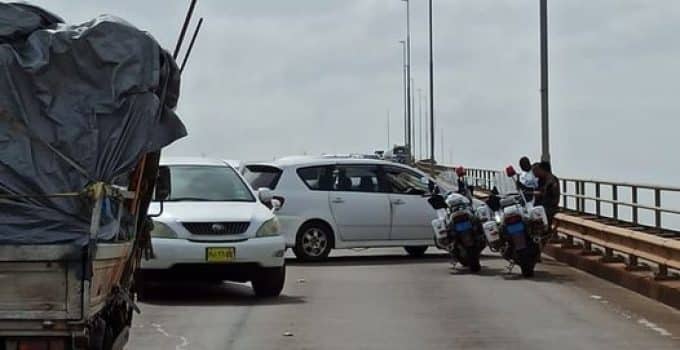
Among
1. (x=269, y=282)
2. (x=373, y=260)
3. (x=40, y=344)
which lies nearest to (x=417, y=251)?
(x=373, y=260)

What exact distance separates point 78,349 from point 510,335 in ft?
20.5

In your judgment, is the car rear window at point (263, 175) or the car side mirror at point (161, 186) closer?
the car side mirror at point (161, 186)

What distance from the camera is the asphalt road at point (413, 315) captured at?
1189 centimetres

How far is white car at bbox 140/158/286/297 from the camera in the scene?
49.7 feet

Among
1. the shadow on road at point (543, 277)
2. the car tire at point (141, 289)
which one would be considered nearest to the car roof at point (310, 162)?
the shadow on road at point (543, 277)

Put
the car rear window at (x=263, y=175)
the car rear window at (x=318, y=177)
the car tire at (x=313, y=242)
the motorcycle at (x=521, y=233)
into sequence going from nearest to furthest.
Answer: the motorcycle at (x=521, y=233), the car tire at (x=313, y=242), the car rear window at (x=263, y=175), the car rear window at (x=318, y=177)

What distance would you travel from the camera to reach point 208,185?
16.6m

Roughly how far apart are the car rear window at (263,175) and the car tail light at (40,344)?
47.4 feet

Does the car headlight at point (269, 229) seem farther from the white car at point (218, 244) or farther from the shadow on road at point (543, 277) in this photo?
the shadow on road at point (543, 277)

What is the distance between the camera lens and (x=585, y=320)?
1333 cm

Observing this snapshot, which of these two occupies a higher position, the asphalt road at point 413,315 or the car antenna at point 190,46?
the car antenna at point 190,46

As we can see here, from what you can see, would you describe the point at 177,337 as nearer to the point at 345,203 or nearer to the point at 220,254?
the point at 220,254

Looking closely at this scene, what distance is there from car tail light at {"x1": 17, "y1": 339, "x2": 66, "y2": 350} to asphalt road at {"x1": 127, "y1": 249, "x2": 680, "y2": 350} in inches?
195

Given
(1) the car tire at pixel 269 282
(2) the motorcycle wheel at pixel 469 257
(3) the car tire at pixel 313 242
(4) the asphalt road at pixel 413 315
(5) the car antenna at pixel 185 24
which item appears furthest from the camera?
(3) the car tire at pixel 313 242
